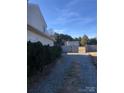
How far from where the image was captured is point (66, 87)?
5078 millimetres

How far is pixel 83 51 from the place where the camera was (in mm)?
25188
